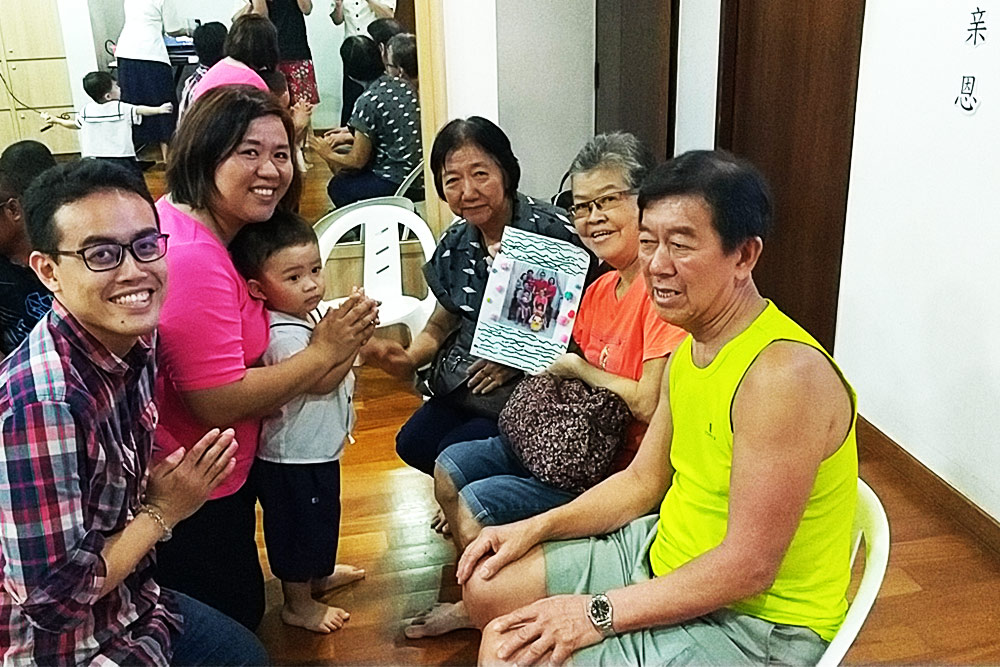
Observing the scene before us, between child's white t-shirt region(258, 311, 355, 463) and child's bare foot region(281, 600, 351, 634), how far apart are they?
40 cm

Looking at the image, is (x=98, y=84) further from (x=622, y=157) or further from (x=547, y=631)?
(x=547, y=631)

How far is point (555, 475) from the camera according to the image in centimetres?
164

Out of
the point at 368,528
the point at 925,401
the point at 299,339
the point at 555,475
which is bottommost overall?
the point at 368,528

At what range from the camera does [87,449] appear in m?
1.18

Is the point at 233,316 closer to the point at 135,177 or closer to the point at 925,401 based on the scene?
the point at 135,177

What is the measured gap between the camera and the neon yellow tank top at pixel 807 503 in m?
1.14

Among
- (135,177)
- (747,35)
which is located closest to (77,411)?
(135,177)

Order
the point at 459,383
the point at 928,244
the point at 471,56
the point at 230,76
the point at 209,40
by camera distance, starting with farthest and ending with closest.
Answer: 1. the point at 209,40
2. the point at 471,56
3. the point at 230,76
4. the point at 928,244
5. the point at 459,383

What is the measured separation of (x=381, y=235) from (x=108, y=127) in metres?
1.18

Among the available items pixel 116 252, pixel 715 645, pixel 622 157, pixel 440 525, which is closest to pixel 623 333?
pixel 622 157

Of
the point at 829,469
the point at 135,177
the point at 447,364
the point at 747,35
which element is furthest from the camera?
the point at 747,35

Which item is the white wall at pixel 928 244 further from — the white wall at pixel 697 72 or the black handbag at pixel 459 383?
the black handbag at pixel 459 383

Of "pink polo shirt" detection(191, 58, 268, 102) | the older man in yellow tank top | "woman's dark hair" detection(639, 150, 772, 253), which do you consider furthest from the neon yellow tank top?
"pink polo shirt" detection(191, 58, 268, 102)

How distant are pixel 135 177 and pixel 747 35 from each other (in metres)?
2.41
